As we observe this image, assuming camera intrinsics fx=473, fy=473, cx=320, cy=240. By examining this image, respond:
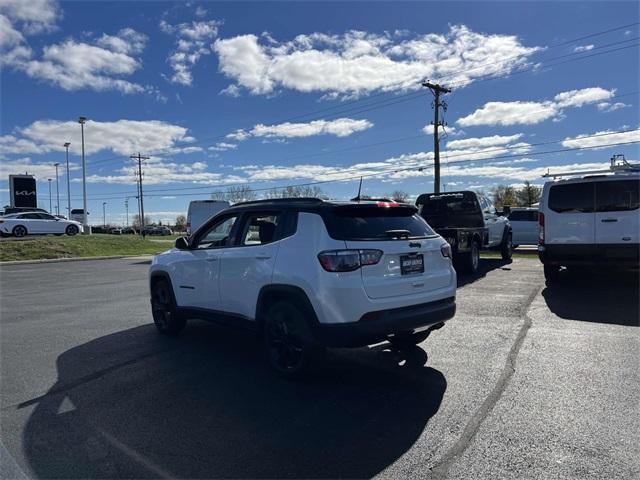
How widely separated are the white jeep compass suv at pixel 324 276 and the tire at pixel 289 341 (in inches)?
0.4

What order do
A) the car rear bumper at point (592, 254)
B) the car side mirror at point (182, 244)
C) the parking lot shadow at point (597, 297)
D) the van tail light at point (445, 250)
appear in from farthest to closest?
the car rear bumper at point (592, 254), the parking lot shadow at point (597, 297), the car side mirror at point (182, 244), the van tail light at point (445, 250)

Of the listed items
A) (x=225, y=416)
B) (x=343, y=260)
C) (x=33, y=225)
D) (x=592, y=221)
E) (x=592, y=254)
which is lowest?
(x=225, y=416)

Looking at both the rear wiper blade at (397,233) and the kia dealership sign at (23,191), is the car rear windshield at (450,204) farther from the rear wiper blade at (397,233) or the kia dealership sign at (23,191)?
the kia dealership sign at (23,191)

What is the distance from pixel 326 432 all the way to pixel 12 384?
342cm

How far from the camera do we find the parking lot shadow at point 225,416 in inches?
125

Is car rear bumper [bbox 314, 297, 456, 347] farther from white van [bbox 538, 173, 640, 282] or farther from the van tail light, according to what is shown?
white van [bbox 538, 173, 640, 282]

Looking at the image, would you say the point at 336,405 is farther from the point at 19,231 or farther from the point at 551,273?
the point at 19,231

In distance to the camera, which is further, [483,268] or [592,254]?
[483,268]

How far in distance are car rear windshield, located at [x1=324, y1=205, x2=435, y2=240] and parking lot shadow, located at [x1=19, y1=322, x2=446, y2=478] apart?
143 cm

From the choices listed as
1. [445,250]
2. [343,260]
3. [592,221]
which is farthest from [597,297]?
[343,260]

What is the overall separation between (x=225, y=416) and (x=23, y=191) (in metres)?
39.9

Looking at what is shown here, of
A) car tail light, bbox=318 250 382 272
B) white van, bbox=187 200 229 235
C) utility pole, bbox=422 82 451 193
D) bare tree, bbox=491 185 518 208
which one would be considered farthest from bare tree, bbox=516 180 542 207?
car tail light, bbox=318 250 382 272

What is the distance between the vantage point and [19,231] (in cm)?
2711

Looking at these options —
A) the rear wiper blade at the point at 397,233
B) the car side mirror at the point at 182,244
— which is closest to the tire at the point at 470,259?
the rear wiper blade at the point at 397,233
